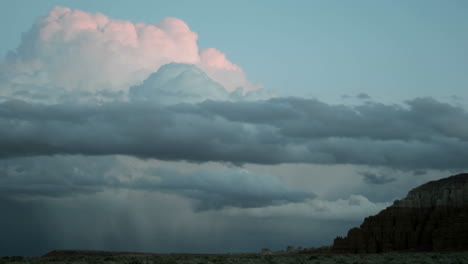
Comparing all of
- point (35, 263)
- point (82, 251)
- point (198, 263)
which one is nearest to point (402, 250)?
point (82, 251)

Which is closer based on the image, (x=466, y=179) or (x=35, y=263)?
(x=35, y=263)

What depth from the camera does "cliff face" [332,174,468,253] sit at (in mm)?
155875

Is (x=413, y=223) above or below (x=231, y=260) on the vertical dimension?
above

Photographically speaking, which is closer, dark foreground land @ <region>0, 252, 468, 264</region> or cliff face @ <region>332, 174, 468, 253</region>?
dark foreground land @ <region>0, 252, 468, 264</region>

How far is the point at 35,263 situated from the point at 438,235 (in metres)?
104

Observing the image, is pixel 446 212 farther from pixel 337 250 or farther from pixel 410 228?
pixel 337 250

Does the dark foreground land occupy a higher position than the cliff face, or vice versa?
the cliff face

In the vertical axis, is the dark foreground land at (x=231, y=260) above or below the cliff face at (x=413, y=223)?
below

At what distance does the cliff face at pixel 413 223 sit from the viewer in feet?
511

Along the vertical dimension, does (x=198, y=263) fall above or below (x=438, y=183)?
below

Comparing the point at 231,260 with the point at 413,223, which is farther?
the point at 413,223

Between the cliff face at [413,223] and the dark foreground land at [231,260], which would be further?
the cliff face at [413,223]

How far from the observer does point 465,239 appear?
5645 inches

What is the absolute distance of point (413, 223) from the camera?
164 meters
